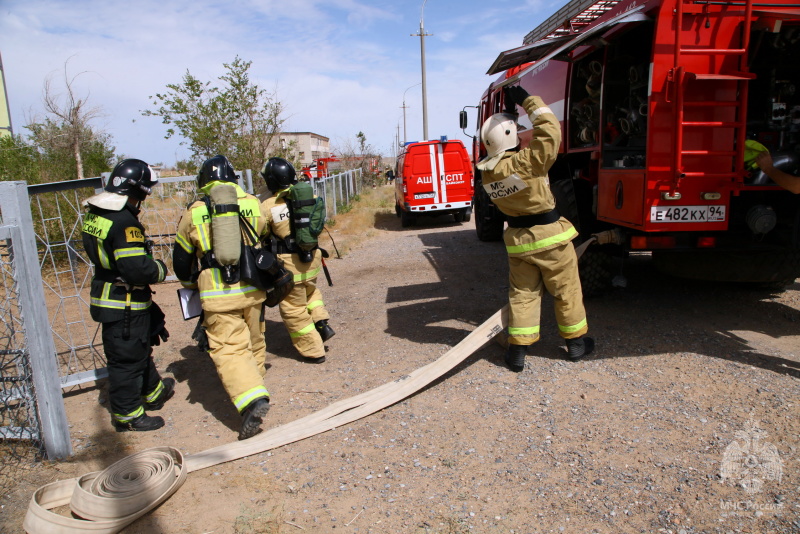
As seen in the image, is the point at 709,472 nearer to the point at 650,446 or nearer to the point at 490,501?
the point at 650,446

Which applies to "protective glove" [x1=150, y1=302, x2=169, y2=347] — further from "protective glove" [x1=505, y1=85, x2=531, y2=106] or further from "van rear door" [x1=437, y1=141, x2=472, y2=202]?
"van rear door" [x1=437, y1=141, x2=472, y2=202]

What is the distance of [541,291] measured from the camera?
397 centimetres

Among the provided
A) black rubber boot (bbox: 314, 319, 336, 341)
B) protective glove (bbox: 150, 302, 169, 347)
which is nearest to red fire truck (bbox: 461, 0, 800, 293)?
black rubber boot (bbox: 314, 319, 336, 341)

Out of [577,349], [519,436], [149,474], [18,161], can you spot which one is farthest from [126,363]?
[18,161]

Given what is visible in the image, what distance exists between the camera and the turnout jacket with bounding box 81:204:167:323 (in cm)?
341

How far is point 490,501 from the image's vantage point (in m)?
2.55

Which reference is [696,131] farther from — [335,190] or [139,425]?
[335,190]

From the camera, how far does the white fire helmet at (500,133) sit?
3791mm

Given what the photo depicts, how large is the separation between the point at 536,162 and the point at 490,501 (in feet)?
7.15

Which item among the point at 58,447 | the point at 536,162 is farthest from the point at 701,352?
the point at 58,447

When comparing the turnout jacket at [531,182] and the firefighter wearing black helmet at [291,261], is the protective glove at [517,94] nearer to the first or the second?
the turnout jacket at [531,182]

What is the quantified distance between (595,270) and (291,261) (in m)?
3.00

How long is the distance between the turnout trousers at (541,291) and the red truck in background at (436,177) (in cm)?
916

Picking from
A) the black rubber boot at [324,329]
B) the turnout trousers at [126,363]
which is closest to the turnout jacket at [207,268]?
the turnout trousers at [126,363]
